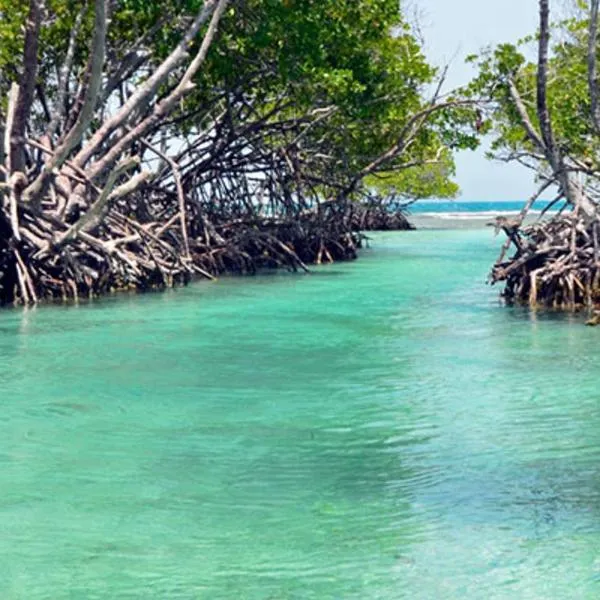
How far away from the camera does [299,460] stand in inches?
228

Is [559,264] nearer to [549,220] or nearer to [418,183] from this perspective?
[549,220]

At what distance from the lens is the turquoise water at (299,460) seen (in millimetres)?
4309

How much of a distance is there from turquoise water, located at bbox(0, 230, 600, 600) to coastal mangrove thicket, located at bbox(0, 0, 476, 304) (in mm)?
1525

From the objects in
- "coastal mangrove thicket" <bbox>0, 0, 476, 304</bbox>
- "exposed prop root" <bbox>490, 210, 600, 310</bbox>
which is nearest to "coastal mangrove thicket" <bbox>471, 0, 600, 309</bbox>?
"exposed prop root" <bbox>490, 210, 600, 310</bbox>

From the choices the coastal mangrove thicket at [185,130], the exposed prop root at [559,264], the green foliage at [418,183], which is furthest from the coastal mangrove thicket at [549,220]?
the green foliage at [418,183]

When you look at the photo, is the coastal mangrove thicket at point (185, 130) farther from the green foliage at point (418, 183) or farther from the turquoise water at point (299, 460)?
the green foliage at point (418, 183)

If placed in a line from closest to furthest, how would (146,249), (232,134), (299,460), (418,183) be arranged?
(299,460) < (146,249) < (232,134) < (418,183)

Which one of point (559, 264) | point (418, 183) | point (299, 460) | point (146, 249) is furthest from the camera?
point (418, 183)

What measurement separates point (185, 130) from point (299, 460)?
1208 centimetres

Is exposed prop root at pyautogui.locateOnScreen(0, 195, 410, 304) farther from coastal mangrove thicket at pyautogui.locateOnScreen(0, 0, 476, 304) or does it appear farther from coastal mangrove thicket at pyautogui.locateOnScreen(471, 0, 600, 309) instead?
coastal mangrove thicket at pyautogui.locateOnScreen(471, 0, 600, 309)

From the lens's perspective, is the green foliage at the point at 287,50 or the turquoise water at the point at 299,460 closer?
the turquoise water at the point at 299,460

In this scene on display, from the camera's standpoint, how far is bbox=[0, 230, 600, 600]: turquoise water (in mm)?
4309

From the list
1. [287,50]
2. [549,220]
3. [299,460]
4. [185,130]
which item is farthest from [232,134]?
[299,460]

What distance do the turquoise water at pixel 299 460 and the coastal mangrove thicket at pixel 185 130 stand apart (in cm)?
153
